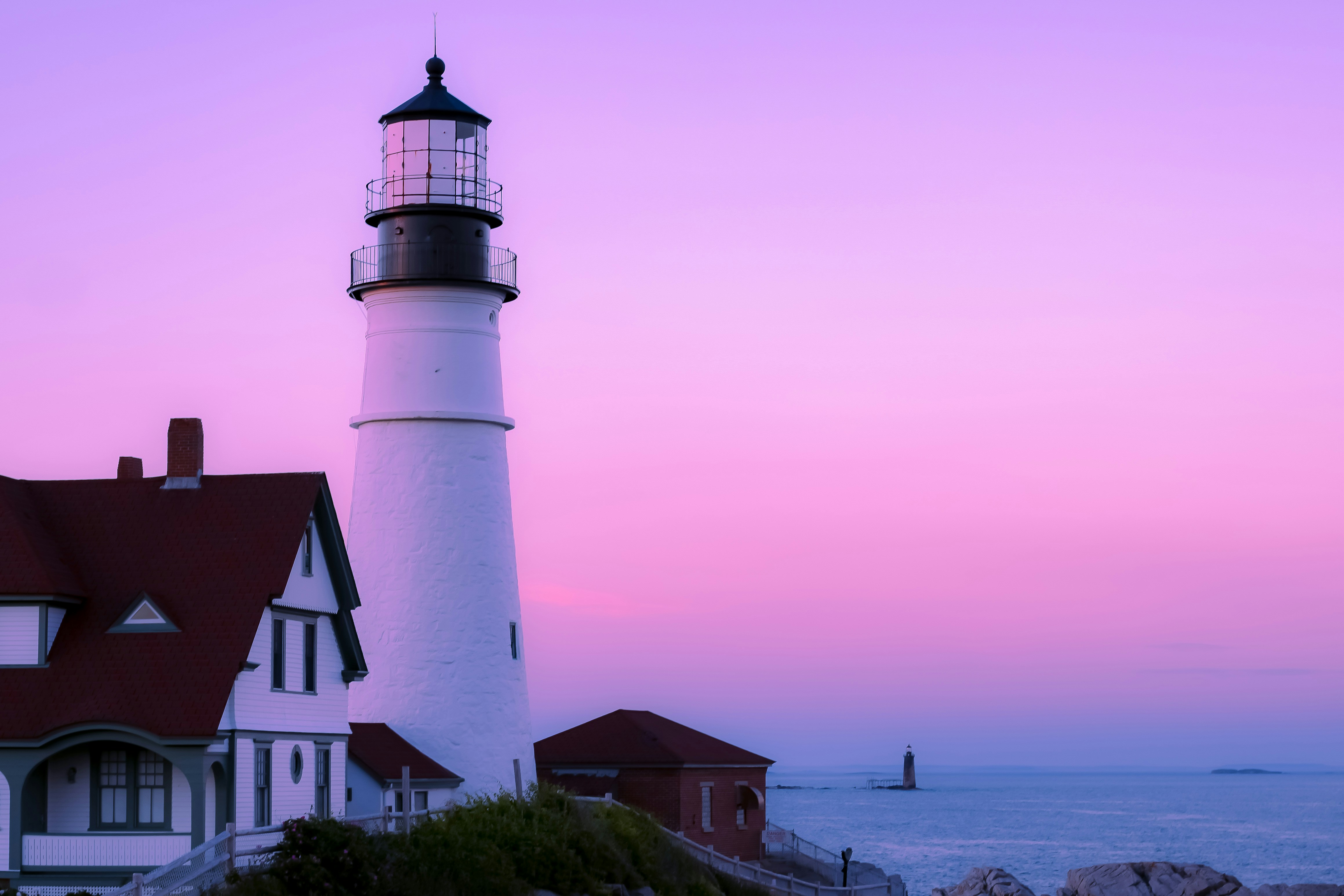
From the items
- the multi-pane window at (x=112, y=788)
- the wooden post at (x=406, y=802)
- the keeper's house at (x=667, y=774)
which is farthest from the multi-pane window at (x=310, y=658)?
the keeper's house at (x=667, y=774)

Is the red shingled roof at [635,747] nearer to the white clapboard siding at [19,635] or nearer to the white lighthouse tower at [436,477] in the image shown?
the white lighthouse tower at [436,477]

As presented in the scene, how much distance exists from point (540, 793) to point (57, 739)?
1005 cm

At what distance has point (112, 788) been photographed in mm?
26688

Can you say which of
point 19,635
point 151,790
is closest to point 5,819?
point 151,790

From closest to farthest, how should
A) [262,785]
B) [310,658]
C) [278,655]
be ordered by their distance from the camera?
1. [262,785]
2. [278,655]
3. [310,658]

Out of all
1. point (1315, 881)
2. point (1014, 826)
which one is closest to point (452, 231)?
point (1315, 881)

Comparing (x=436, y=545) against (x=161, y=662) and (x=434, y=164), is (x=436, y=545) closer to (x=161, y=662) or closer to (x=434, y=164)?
(x=434, y=164)

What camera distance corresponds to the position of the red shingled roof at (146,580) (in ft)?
85.7

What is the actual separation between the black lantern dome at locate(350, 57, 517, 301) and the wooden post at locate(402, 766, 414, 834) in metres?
11.6

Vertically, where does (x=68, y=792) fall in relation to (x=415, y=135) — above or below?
below

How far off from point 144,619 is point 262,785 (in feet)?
11.8

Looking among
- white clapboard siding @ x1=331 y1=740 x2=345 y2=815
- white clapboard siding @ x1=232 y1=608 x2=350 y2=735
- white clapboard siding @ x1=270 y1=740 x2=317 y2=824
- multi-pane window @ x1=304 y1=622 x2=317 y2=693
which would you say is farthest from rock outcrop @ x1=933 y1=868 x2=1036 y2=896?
multi-pane window @ x1=304 y1=622 x2=317 y2=693

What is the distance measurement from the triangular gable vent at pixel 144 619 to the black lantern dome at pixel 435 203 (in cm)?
1150

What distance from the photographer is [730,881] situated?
3931cm
